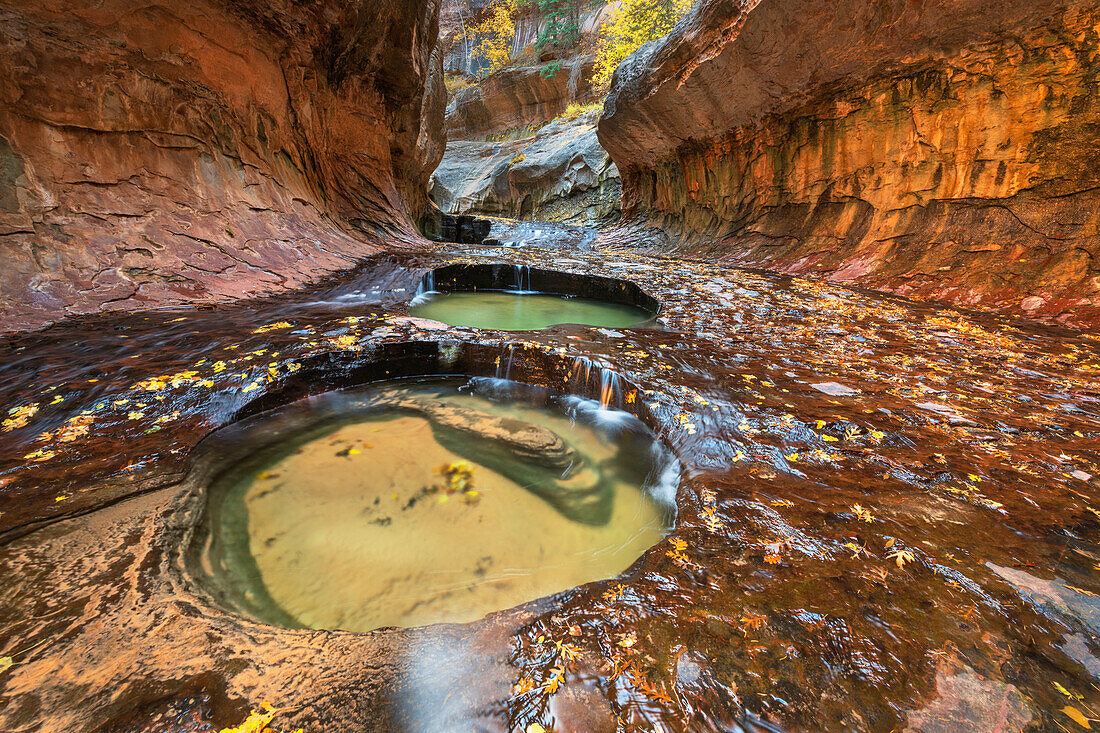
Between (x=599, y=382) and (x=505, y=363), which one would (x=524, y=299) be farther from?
(x=599, y=382)

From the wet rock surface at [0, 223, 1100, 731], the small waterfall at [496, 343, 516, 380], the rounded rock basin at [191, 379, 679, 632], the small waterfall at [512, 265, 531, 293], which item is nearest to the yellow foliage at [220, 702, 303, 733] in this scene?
the wet rock surface at [0, 223, 1100, 731]

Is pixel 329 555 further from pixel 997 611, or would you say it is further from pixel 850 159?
pixel 850 159

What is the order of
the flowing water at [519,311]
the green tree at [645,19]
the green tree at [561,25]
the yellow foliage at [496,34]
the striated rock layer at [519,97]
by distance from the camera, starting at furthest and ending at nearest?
the yellow foliage at [496,34] → the green tree at [561,25] → the striated rock layer at [519,97] → the green tree at [645,19] → the flowing water at [519,311]

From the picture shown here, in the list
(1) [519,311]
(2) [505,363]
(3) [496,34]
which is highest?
(3) [496,34]

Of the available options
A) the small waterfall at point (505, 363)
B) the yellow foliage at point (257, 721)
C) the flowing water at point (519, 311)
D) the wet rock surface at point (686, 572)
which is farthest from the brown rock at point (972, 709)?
the flowing water at point (519, 311)

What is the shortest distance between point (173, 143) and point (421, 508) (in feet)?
19.7

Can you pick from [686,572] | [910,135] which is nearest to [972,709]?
[686,572]

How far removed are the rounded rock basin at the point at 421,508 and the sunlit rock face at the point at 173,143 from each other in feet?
9.56

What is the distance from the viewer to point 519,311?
22.7ft

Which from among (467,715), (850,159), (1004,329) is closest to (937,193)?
(850,159)

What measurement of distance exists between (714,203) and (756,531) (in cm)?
1114

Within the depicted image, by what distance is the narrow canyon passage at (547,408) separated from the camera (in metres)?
1.26

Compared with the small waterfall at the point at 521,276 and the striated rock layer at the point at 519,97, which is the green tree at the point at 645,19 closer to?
the striated rock layer at the point at 519,97

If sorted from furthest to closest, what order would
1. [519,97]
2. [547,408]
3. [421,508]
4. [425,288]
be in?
[519,97] → [425,288] → [547,408] → [421,508]
